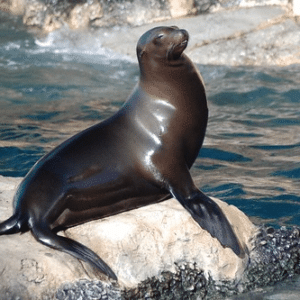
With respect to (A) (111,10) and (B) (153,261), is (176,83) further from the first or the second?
(A) (111,10)

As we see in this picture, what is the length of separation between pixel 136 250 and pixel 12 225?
749 mm

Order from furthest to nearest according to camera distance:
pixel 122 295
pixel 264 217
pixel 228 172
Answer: pixel 228 172 < pixel 264 217 < pixel 122 295

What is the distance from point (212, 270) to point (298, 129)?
474 centimetres

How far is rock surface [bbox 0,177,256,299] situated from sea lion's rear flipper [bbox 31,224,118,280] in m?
0.03

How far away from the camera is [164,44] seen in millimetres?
5082

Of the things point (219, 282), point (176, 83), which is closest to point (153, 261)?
point (219, 282)

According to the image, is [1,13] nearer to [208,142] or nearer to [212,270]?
[208,142]

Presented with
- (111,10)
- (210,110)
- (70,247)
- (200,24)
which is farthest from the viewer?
(111,10)

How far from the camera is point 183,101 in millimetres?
5148

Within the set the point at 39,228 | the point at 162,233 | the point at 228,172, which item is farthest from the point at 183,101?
the point at 228,172

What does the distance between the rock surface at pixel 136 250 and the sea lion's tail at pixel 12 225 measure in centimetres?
5

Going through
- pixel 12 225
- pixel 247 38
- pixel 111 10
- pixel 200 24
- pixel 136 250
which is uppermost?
pixel 12 225

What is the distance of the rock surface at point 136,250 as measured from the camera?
4273 mm

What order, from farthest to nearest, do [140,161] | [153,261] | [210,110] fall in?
1. [210,110]
2. [140,161]
3. [153,261]
